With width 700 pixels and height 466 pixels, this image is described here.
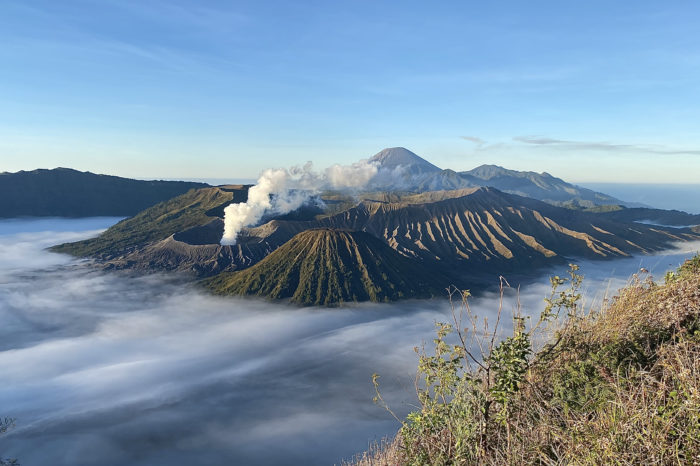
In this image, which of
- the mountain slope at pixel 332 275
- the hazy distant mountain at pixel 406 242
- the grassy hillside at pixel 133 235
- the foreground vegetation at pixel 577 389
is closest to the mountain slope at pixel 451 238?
the hazy distant mountain at pixel 406 242

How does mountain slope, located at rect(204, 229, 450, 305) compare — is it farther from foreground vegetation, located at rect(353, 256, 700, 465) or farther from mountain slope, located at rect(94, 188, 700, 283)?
foreground vegetation, located at rect(353, 256, 700, 465)

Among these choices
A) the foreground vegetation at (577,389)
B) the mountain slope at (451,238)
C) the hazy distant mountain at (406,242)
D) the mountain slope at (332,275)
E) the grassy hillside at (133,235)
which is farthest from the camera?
the grassy hillside at (133,235)

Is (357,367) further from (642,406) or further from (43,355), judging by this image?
(642,406)

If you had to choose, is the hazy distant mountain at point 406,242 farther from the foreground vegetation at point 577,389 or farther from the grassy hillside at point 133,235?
the foreground vegetation at point 577,389

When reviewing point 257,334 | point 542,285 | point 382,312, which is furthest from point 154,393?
point 542,285

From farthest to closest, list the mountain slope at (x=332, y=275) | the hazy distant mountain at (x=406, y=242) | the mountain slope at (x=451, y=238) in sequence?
the mountain slope at (x=451, y=238) → the hazy distant mountain at (x=406, y=242) → the mountain slope at (x=332, y=275)
